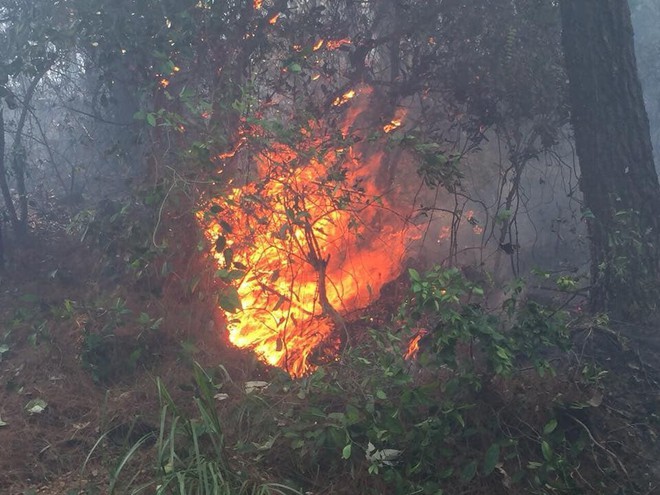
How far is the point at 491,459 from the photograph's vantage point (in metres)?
3.75

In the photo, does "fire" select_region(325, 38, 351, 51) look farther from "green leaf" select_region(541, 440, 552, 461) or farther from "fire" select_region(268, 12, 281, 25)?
"green leaf" select_region(541, 440, 552, 461)

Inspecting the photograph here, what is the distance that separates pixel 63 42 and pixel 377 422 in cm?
590

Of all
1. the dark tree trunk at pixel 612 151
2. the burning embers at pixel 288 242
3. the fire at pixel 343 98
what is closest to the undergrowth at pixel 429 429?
the burning embers at pixel 288 242

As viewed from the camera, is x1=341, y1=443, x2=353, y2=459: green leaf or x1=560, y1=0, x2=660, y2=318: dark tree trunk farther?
x1=560, y1=0, x2=660, y2=318: dark tree trunk

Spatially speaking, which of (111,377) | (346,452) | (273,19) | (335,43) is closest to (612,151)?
(335,43)

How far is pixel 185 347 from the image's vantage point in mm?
5090

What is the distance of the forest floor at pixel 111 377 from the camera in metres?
4.21

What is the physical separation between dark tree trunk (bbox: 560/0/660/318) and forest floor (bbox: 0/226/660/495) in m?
0.44

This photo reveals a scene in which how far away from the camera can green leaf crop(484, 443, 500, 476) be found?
3.72 metres

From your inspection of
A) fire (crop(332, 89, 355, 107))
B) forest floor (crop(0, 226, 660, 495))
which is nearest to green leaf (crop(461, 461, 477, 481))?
forest floor (crop(0, 226, 660, 495))

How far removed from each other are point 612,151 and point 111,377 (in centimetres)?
476

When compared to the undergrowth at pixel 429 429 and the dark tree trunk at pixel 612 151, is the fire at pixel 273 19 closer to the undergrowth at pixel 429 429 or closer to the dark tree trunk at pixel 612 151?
the dark tree trunk at pixel 612 151

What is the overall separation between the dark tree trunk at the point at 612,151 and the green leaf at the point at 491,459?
7.97 feet

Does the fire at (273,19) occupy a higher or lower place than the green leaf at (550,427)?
higher
